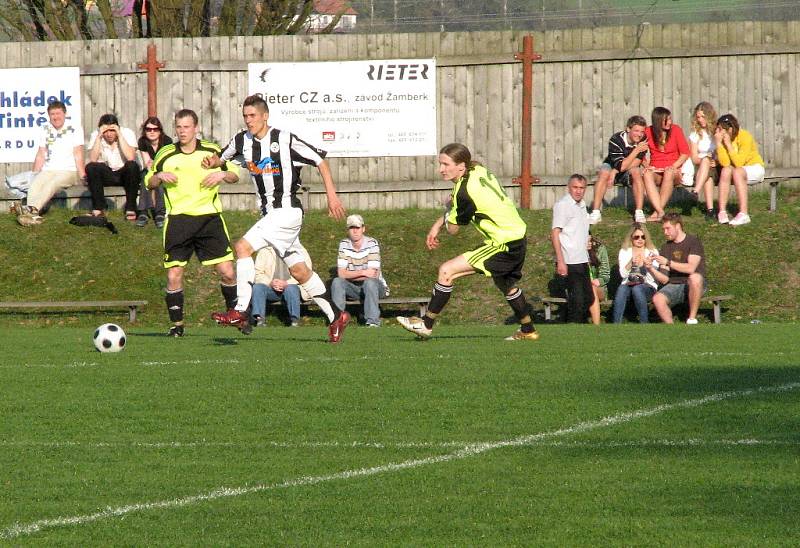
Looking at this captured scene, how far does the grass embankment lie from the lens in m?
18.5

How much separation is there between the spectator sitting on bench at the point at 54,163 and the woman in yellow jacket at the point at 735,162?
9328 millimetres

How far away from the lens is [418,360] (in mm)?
10703

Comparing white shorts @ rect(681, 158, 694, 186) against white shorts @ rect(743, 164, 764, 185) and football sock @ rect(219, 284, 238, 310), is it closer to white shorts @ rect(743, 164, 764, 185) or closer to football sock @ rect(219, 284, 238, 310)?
white shorts @ rect(743, 164, 764, 185)

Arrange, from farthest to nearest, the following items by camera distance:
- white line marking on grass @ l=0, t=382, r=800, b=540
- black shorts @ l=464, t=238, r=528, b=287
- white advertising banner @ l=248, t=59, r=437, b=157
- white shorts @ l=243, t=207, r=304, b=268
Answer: white advertising banner @ l=248, t=59, r=437, b=157 → white shorts @ l=243, t=207, r=304, b=268 → black shorts @ l=464, t=238, r=528, b=287 → white line marking on grass @ l=0, t=382, r=800, b=540

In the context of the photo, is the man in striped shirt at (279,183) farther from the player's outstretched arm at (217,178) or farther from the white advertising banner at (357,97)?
the white advertising banner at (357,97)

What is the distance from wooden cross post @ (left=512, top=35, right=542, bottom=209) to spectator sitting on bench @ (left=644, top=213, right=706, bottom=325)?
4671 millimetres

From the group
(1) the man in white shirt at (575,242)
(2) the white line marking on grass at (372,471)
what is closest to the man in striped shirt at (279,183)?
(1) the man in white shirt at (575,242)

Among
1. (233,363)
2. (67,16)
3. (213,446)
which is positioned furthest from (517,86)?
(213,446)

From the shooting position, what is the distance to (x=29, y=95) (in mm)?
22031

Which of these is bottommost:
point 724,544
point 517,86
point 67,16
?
point 724,544

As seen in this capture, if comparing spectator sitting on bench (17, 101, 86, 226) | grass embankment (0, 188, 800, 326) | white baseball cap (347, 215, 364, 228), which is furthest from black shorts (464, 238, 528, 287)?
spectator sitting on bench (17, 101, 86, 226)

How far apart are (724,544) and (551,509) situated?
821mm

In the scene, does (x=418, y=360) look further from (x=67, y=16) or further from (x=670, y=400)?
(x=67, y=16)

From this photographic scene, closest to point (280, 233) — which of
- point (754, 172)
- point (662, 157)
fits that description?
point (662, 157)
